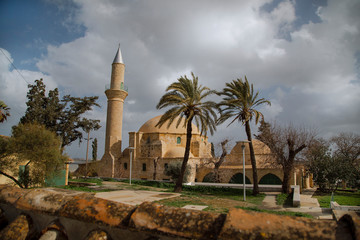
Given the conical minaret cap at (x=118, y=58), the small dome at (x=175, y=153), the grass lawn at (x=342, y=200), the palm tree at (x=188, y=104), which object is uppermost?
the conical minaret cap at (x=118, y=58)

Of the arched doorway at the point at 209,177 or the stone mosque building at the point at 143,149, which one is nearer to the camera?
the arched doorway at the point at 209,177

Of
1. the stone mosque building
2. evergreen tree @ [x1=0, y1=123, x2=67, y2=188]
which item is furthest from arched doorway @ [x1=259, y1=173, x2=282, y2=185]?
evergreen tree @ [x1=0, y1=123, x2=67, y2=188]

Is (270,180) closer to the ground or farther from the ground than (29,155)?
closer to the ground

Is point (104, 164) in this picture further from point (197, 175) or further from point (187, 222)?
point (187, 222)

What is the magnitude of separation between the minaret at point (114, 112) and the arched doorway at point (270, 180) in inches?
749

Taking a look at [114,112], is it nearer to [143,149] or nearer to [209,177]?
[143,149]

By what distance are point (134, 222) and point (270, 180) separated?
1102 inches

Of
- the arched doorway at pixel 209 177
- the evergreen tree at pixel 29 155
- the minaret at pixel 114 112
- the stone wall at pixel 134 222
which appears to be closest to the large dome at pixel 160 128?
the minaret at pixel 114 112

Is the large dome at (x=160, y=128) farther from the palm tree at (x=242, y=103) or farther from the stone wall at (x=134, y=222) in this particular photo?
the stone wall at (x=134, y=222)

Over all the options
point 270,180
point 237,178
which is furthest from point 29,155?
point 270,180

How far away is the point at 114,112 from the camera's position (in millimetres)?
34719

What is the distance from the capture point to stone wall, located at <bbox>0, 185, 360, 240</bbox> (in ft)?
5.35

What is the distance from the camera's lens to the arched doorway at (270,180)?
27245mm

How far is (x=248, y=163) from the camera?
104 feet
